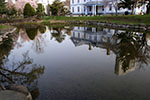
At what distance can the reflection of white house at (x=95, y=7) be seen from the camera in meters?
41.1

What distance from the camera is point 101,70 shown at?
324 inches

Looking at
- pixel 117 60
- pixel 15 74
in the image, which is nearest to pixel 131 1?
pixel 117 60

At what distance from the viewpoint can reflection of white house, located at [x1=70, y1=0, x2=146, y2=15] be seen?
4112 cm

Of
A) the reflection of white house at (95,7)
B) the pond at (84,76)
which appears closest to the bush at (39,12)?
the reflection of white house at (95,7)

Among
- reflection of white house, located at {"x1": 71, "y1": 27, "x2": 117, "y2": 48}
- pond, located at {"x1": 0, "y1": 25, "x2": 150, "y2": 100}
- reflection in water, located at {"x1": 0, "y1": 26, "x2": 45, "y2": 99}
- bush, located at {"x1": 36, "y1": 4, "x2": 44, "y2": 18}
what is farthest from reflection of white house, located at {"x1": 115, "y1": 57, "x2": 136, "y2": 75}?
bush, located at {"x1": 36, "y1": 4, "x2": 44, "y2": 18}

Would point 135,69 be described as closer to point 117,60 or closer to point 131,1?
point 117,60

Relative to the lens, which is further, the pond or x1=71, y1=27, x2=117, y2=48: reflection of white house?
x1=71, y1=27, x2=117, y2=48: reflection of white house

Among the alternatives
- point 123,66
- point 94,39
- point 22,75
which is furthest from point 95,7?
point 22,75

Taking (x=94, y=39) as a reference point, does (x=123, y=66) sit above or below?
below

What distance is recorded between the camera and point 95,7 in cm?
4522

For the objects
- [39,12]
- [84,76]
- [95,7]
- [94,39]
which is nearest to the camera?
[84,76]

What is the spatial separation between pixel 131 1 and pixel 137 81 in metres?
30.3

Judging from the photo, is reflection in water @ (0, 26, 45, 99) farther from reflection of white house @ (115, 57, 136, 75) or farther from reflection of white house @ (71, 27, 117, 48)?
reflection of white house @ (71, 27, 117, 48)

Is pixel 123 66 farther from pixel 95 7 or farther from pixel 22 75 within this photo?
pixel 95 7
